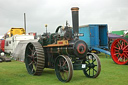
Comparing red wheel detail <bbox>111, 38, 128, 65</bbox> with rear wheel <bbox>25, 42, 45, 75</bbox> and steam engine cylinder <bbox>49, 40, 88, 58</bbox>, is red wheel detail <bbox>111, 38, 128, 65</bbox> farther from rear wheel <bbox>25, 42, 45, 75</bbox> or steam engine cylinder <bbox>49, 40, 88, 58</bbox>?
rear wheel <bbox>25, 42, 45, 75</bbox>

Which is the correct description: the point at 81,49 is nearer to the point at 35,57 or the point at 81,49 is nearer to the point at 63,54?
the point at 63,54

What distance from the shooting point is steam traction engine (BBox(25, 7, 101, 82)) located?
21.4 feet

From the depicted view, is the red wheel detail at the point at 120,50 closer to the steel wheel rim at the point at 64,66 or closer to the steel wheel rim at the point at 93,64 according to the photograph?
the steel wheel rim at the point at 93,64

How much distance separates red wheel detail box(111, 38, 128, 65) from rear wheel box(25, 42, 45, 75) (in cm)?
492

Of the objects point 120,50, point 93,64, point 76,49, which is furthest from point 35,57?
point 120,50

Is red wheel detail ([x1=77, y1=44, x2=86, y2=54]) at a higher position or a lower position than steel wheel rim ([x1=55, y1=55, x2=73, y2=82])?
higher

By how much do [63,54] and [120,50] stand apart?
484cm

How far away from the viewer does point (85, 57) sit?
6992 mm

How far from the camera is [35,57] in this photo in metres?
7.57

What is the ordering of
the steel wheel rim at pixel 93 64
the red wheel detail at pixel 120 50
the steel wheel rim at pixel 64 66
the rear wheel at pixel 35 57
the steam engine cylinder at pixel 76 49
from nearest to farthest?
the steel wheel rim at pixel 64 66 → the steam engine cylinder at pixel 76 49 → the steel wheel rim at pixel 93 64 → the rear wheel at pixel 35 57 → the red wheel detail at pixel 120 50

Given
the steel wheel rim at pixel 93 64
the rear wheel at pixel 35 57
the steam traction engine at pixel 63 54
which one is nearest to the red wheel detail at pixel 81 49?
the steam traction engine at pixel 63 54

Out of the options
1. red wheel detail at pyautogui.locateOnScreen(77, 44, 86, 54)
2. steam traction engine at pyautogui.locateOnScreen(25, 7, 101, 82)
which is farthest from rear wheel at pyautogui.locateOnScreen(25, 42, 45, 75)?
red wheel detail at pyautogui.locateOnScreen(77, 44, 86, 54)

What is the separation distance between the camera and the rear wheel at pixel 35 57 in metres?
7.34

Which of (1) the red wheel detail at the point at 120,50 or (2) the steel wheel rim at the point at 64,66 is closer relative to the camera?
(2) the steel wheel rim at the point at 64,66
